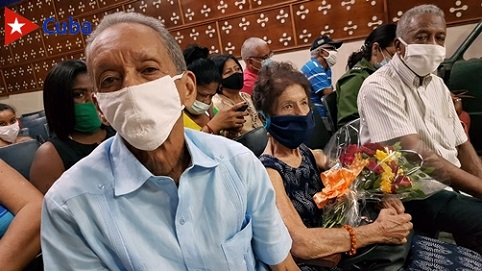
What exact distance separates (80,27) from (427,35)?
21.2 feet

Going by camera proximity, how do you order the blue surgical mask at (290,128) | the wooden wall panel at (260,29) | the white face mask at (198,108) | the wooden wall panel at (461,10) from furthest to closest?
the wooden wall panel at (260,29) → the wooden wall panel at (461,10) → the white face mask at (198,108) → the blue surgical mask at (290,128)

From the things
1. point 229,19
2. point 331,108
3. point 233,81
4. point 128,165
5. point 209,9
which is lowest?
point 331,108

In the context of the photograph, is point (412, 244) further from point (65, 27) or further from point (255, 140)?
point (65, 27)

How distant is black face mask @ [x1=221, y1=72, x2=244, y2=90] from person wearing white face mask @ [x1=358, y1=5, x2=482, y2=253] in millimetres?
1126

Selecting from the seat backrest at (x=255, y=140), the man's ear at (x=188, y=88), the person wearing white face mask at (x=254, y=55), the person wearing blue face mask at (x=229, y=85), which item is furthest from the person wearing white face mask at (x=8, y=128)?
the man's ear at (x=188, y=88)

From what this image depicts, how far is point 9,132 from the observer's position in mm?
3213

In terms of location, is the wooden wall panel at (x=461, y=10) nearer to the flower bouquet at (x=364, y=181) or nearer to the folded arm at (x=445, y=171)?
the folded arm at (x=445, y=171)

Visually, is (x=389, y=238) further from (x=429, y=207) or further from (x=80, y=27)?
(x=80, y=27)

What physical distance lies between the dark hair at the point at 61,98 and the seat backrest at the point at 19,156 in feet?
1.09

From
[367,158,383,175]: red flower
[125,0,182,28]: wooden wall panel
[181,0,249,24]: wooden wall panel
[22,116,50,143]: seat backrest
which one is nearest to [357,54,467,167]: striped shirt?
[367,158,383,175]: red flower

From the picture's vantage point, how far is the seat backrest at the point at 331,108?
270 cm

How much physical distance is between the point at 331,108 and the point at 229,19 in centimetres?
326

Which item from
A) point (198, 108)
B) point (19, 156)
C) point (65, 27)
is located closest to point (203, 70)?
point (198, 108)

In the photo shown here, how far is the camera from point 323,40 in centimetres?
430
